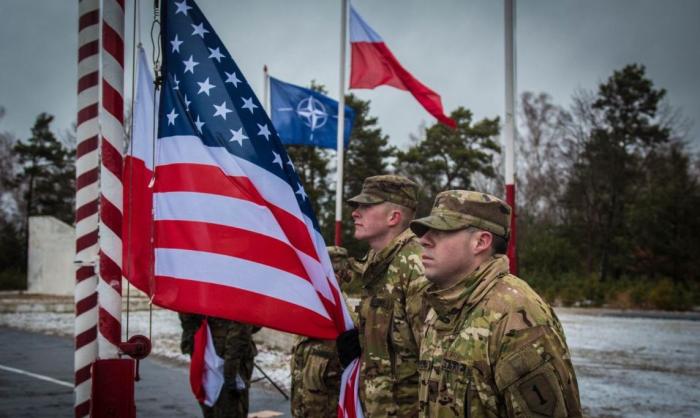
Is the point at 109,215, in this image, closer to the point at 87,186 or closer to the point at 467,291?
the point at 87,186

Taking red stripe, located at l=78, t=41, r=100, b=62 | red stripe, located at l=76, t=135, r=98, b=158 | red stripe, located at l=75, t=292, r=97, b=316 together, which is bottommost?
red stripe, located at l=75, t=292, r=97, b=316

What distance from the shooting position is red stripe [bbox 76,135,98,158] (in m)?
3.75

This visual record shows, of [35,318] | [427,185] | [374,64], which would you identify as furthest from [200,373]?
[427,185]

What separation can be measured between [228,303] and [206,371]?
9.18 ft

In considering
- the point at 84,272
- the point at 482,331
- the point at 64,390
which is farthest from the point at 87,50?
the point at 64,390

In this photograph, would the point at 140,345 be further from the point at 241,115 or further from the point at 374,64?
the point at 374,64

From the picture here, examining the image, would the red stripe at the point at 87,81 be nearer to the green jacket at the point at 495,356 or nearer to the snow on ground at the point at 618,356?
the green jacket at the point at 495,356

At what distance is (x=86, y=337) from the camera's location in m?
3.71

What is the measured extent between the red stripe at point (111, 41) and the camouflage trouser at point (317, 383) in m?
2.77

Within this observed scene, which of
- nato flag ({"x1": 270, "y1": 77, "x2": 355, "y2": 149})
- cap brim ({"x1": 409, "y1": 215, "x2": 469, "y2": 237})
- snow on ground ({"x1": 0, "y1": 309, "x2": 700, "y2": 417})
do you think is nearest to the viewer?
cap brim ({"x1": 409, "y1": 215, "x2": 469, "y2": 237})

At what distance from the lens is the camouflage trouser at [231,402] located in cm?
627

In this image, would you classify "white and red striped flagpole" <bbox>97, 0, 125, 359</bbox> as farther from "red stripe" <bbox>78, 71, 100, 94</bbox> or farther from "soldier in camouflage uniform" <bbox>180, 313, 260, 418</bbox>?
"soldier in camouflage uniform" <bbox>180, 313, 260, 418</bbox>

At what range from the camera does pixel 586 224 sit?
38.0 meters

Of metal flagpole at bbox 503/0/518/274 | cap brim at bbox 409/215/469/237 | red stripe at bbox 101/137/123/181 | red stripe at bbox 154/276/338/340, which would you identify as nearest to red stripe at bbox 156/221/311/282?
red stripe at bbox 154/276/338/340
